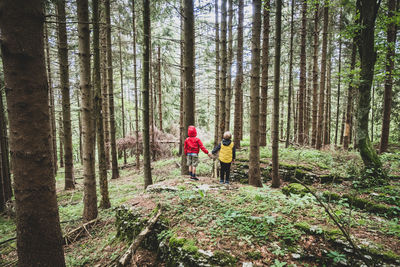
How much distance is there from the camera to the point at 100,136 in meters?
5.58

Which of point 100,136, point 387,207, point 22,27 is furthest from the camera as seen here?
point 100,136

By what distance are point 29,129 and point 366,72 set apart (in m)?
9.05

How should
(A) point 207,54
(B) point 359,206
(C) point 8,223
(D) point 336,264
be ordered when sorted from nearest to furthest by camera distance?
1. (D) point 336,264
2. (B) point 359,206
3. (C) point 8,223
4. (A) point 207,54

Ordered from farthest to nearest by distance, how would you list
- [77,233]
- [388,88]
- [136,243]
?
1. [388,88]
2. [77,233]
3. [136,243]

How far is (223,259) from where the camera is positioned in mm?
2848

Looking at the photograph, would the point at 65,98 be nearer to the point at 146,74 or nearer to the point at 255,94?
the point at 146,74

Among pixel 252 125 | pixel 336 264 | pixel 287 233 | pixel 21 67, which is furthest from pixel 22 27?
pixel 252 125

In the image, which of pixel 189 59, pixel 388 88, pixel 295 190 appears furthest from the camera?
pixel 388 88

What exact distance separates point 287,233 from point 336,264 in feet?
2.49

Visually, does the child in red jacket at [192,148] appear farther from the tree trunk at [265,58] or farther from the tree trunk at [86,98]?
the tree trunk at [265,58]

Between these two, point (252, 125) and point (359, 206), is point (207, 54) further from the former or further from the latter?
point (359, 206)

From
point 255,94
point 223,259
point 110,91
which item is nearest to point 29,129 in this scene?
point 223,259

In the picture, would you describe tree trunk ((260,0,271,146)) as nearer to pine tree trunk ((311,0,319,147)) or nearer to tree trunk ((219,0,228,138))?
tree trunk ((219,0,228,138))

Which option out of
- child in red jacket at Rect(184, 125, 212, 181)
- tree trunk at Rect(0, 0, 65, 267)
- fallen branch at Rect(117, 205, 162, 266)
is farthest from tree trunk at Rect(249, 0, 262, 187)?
tree trunk at Rect(0, 0, 65, 267)
